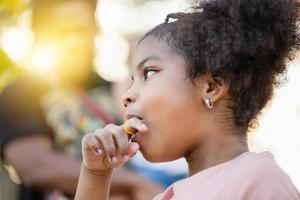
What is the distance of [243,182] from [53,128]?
1748 millimetres

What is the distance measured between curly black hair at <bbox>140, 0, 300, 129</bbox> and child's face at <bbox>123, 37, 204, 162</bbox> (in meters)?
0.05

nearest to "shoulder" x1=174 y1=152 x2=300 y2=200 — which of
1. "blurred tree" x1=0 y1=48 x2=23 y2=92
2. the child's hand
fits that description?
the child's hand

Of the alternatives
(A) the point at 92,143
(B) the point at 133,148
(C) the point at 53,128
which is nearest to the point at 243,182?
(B) the point at 133,148

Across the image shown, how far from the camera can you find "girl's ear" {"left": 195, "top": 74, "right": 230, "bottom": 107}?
2.96m

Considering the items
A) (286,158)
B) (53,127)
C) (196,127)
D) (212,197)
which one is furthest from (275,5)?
(286,158)

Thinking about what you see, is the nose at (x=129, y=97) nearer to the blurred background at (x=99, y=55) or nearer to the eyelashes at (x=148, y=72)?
the eyelashes at (x=148, y=72)

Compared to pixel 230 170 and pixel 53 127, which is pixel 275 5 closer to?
pixel 230 170

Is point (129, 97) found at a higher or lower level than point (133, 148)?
higher

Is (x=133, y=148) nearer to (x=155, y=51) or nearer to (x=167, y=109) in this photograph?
(x=167, y=109)

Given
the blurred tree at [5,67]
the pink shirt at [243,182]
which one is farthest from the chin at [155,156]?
the blurred tree at [5,67]

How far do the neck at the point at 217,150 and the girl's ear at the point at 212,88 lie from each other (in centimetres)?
12

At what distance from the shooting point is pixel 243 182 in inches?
106

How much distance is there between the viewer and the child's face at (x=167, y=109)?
9.67ft

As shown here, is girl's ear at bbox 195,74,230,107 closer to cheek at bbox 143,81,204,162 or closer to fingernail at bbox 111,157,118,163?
cheek at bbox 143,81,204,162
